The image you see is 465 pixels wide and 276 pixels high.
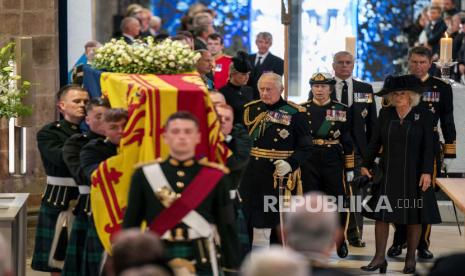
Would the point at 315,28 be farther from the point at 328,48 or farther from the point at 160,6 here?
the point at 160,6

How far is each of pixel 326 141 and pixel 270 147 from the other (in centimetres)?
75

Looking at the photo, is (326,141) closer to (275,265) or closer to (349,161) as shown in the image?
(349,161)

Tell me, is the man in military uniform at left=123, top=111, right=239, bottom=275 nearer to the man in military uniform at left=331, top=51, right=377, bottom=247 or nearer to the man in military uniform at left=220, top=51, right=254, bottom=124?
the man in military uniform at left=220, top=51, right=254, bottom=124

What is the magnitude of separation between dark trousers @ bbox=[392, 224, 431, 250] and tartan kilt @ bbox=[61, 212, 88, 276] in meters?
3.82

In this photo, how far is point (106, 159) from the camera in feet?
30.5

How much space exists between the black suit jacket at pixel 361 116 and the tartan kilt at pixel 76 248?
12.7ft

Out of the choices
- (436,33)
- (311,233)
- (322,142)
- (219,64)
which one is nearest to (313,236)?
(311,233)

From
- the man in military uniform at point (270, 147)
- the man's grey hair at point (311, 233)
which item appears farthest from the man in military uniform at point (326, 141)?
the man's grey hair at point (311, 233)

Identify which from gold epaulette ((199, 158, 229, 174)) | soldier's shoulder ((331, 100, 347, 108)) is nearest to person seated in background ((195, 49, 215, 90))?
soldier's shoulder ((331, 100, 347, 108))

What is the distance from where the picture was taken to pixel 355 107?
1307 cm

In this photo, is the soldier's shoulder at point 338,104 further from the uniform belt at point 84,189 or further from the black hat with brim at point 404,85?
the uniform belt at point 84,189

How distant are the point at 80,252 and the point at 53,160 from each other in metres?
0.70

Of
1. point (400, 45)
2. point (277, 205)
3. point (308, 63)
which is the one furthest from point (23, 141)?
point (400, 45)

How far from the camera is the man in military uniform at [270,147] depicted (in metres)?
11.8
